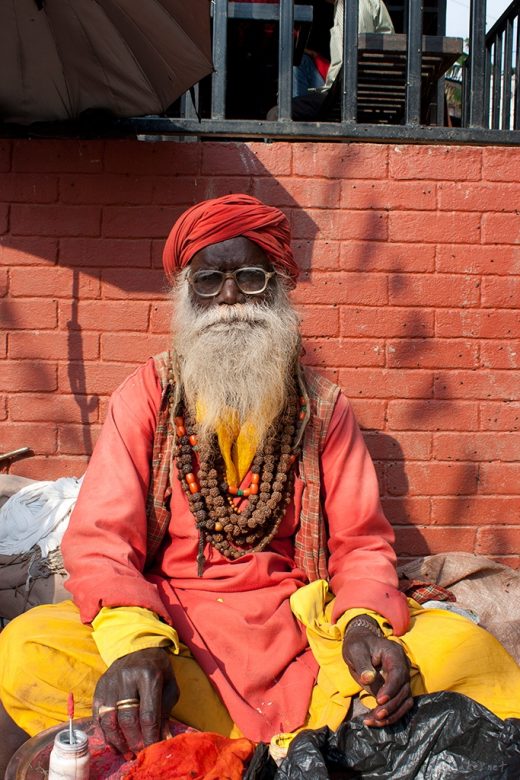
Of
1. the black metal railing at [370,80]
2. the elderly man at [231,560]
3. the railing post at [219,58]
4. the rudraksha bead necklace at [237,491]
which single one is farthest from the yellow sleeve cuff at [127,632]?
the railing post at [219,58]

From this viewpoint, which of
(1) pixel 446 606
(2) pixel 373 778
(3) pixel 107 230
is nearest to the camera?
(2) pixel 373 778

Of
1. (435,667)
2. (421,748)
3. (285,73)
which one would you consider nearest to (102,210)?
(285,73)

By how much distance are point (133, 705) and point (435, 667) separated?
88cm

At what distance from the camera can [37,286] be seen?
3.80 meters

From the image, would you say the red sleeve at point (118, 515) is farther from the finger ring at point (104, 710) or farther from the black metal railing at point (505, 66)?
the black metal railing at point (505, 66)

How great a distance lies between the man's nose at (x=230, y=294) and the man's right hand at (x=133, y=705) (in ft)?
4.17

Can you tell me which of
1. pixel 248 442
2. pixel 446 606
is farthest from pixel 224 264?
pixel 446 606

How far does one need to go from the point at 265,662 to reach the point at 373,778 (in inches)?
18.3

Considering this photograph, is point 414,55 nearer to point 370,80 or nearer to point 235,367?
point 370,80

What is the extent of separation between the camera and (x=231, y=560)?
2795mm

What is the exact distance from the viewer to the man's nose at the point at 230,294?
2935 mm

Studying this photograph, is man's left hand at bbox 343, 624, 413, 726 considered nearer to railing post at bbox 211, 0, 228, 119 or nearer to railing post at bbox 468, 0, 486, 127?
railing post at bbox 211, 0, 228, 119

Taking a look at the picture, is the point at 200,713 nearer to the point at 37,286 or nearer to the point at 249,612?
the point at 249,612

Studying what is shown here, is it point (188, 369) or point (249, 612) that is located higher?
point (188, 369)
